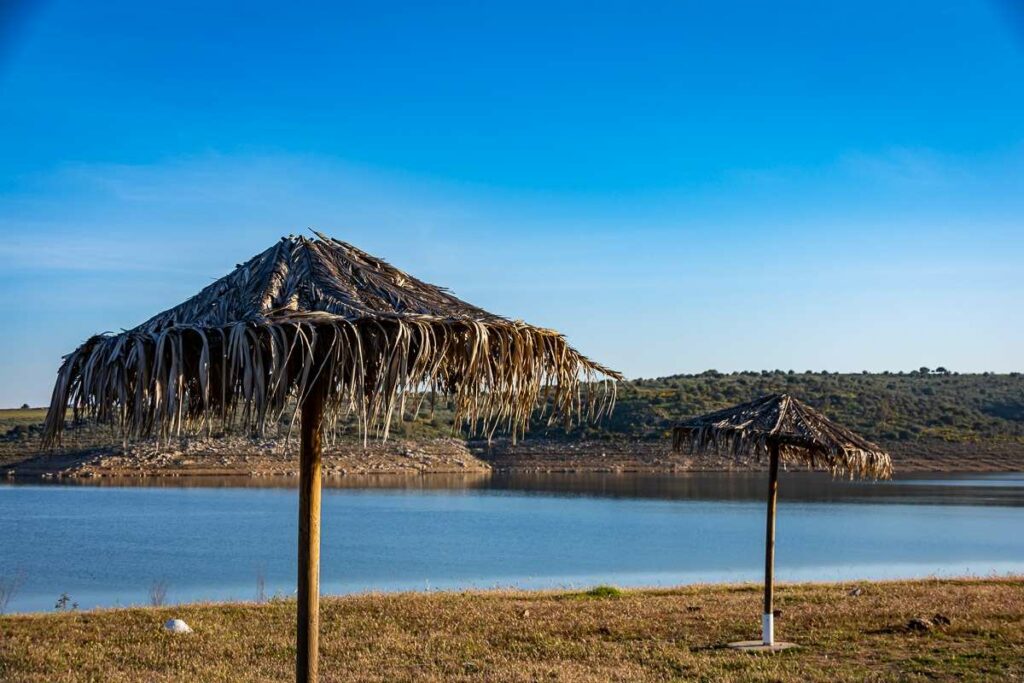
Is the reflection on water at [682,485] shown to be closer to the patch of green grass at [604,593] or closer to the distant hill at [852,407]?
the distant hill at [852,407]

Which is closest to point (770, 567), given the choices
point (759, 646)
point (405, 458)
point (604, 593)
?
point (759, 646)

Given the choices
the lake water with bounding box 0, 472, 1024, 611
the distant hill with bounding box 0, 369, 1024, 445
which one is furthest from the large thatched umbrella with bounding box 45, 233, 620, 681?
the distant hill with bounding box 0, 369, 1024, 445

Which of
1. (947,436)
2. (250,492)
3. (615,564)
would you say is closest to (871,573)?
(615,564)

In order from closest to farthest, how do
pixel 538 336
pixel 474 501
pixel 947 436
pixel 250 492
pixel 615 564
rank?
pixel 538 336
pixel 615 564
pixel 474 501
pixel 250 492
pixel 947 436

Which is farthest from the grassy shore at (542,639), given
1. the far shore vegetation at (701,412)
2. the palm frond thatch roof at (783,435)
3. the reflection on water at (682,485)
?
the far shore vegetation at (701,412)

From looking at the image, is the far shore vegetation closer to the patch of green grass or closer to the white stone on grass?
the patch of green grass

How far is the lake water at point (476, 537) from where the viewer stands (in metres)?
18.6

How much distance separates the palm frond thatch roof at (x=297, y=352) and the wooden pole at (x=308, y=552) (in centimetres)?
17

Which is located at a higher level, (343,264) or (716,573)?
(343,264)

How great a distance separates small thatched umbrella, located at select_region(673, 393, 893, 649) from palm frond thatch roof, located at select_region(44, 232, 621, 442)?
421 centimetres

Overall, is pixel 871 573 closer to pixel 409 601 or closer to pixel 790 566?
pixel 790 566

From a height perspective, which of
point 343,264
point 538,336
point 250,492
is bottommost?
point 250,492

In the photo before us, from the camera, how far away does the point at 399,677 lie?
325 inches

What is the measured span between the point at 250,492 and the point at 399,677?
32.5 m
